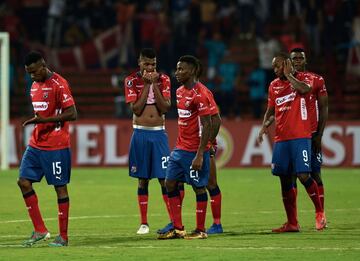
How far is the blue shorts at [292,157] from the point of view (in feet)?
48.4

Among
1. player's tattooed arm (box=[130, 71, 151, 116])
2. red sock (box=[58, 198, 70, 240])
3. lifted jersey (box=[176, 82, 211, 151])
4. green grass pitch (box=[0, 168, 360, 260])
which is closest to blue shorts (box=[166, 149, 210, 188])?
lifted jersey (box=[176, 82, 211, 151])

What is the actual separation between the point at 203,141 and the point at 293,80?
1769 millimetres

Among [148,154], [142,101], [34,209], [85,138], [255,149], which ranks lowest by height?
[255,149]

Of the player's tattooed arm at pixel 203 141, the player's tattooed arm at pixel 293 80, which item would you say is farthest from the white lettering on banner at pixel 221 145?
the player's tattooed arm at pixel 203 141

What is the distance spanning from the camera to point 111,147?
28.8 meters

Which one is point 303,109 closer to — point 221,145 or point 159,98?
point 159,98

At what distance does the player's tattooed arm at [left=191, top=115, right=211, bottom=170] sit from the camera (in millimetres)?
13523

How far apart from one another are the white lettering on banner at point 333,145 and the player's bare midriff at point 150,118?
13523mm

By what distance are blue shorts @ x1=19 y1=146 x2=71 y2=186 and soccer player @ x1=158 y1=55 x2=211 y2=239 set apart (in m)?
1.34

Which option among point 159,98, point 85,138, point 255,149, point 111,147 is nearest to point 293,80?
point 159,98

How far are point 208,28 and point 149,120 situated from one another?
1679 centimetres

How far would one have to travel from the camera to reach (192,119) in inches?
543

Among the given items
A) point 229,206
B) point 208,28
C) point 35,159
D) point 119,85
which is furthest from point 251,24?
point 35,159

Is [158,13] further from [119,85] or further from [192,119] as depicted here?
[192,119]
